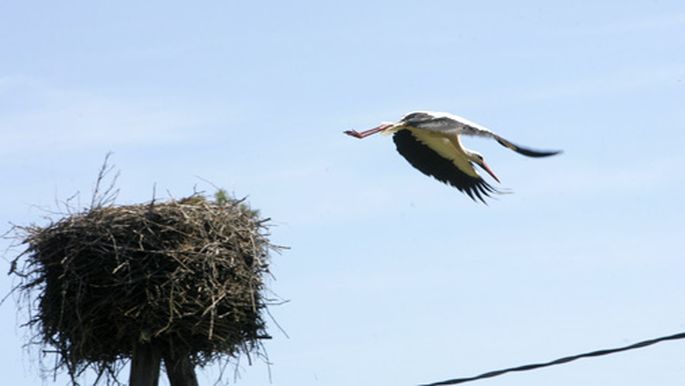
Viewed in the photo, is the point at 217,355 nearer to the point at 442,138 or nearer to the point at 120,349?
the point at 120,349

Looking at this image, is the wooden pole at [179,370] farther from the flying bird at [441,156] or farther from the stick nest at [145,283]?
the flying bird at [441,156]

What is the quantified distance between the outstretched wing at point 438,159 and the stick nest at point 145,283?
4.32 m

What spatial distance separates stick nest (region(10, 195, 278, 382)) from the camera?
9352mm

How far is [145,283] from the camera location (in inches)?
374

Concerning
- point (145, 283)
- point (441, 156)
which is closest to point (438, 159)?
point (441, 156)

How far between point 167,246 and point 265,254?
2.39 feet

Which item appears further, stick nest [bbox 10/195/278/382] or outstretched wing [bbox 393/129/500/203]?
outstretched wing [bbox 393/129/500/203]

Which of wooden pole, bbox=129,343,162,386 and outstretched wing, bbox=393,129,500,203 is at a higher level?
outstretched wing, bbox=393,129,500,203

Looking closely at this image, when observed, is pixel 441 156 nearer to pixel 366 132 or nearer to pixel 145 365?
pixel 366 132

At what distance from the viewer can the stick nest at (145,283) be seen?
9352mm

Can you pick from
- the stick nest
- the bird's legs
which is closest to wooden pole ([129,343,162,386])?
the stick nest

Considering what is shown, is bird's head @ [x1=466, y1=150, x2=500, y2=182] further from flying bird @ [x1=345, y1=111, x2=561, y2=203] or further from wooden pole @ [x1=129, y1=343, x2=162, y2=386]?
wooden pole @ [x1=129, y1=343, x2=162, y2=386]

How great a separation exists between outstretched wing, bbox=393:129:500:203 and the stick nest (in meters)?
4.32

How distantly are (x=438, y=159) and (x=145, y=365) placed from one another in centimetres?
582
